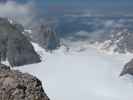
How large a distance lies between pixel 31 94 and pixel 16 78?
1.46 m

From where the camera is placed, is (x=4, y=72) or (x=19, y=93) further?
(x=4, y=72)

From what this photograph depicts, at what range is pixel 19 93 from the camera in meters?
27.5

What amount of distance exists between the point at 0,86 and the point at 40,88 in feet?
6.49

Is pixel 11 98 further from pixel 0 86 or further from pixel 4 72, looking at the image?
pixel 4 72

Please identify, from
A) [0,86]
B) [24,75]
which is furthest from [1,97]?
[24,75]

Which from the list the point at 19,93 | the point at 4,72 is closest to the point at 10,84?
the point at 19,93

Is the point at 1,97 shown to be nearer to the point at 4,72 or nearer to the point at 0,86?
the point at 0,86

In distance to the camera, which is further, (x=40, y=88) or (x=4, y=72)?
(x=4, y=72)

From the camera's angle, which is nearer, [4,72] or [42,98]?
[42,98]

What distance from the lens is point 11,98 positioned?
1080 inches

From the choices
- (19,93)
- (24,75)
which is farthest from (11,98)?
(24,75)

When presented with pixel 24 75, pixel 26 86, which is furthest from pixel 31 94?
pixel 24 75

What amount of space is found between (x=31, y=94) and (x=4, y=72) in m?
3.19

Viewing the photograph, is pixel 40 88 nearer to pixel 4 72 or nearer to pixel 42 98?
pixel 42 98
